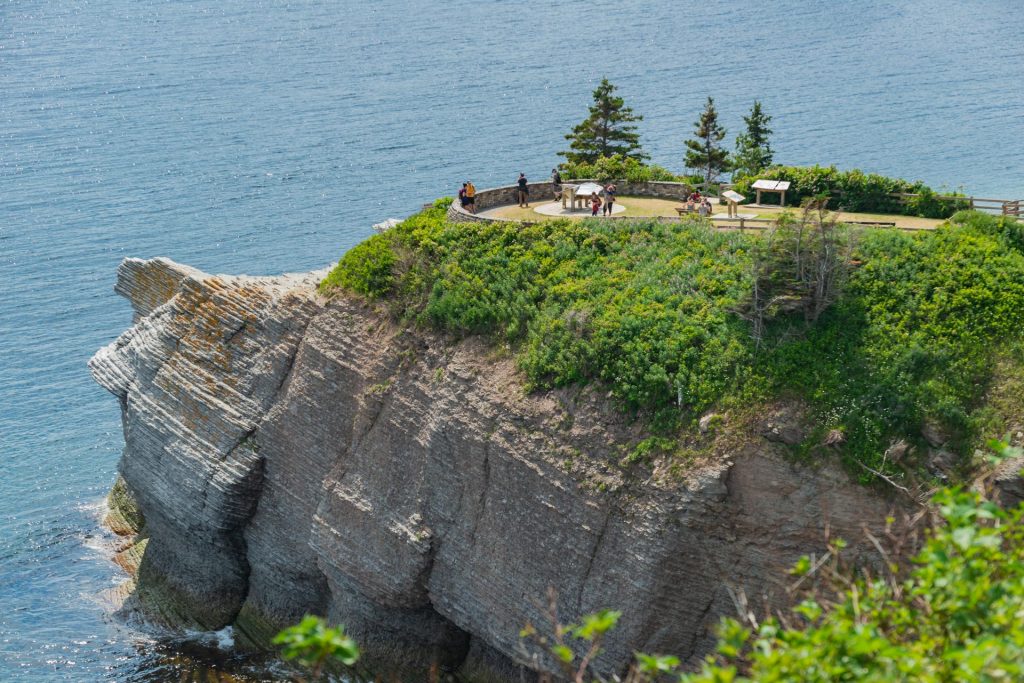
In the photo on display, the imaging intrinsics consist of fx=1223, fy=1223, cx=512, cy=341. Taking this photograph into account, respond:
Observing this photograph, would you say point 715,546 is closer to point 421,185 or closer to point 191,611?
point 191,611

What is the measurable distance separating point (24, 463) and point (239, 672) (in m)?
21.7

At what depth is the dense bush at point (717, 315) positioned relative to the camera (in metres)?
33.6

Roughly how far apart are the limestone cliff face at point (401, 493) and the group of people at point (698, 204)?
11349 mm

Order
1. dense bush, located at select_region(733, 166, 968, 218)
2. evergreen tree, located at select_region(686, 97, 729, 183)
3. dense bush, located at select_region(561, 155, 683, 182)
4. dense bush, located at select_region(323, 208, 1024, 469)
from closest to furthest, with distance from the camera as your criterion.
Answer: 1. dense bush, located at select_region(323, 208, 1024, 469)
2. dense bush, located at select_region(733, 166, 968, 218)
3. dense bush, located at select_region(561, 155, 683, 182)
4. evergreen tree, located at select_region(686, 97, 729, 183)

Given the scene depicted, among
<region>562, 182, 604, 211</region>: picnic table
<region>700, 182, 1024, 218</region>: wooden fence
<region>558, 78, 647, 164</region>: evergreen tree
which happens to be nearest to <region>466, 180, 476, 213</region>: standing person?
<region>562, 182, 604, 211</region>: picnic table

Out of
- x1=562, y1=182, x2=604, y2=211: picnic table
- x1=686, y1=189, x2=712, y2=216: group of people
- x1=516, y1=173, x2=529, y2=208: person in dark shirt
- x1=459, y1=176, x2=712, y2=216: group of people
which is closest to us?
x1=686, y1=189, x2=712, y2=216: group of people

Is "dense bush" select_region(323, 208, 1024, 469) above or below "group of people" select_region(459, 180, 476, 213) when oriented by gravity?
below

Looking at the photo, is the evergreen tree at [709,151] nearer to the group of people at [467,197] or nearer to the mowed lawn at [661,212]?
the mowed lawn at [661,212]

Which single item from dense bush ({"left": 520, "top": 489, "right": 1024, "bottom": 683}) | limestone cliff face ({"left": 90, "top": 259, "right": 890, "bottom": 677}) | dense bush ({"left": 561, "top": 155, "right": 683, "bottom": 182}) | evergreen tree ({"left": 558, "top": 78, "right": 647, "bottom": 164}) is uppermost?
evergreen tree ({"left": 558, "top": 78, "right": 647, "bottom": 164})

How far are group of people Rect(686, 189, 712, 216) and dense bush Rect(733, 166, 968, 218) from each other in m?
2.21

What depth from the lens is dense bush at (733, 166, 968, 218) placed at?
45219 millimetres

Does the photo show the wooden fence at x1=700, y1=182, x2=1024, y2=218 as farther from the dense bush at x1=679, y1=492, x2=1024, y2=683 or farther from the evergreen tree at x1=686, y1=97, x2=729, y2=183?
the evergreen tree at x1=686, y1=97, x2=729, y2=183

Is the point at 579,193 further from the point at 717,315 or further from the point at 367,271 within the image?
the point at 717,315

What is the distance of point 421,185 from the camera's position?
93.0m
